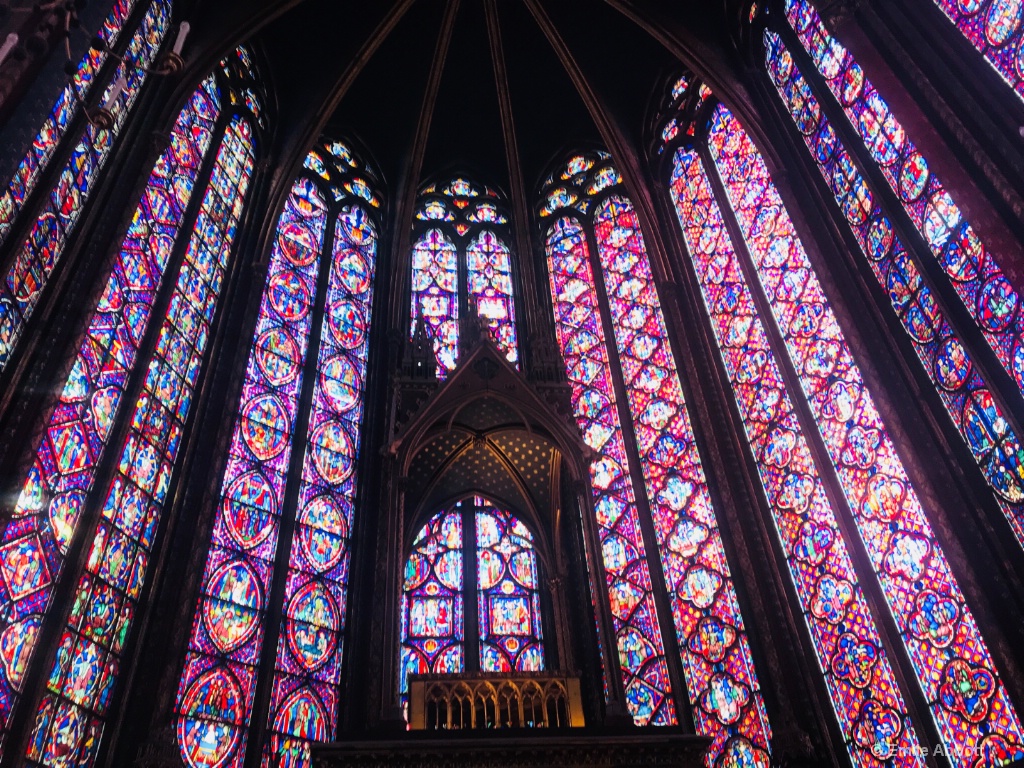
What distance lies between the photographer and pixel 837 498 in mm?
8227

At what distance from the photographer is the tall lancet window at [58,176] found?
6230mm

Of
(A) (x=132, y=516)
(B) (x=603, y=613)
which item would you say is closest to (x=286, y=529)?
(A) (x=132, y=516)

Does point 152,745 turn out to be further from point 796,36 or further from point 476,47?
point 476,47

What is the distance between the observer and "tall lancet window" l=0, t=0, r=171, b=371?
6.23m

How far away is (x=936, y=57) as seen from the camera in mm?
7355

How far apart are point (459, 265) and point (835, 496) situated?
7.15 meters

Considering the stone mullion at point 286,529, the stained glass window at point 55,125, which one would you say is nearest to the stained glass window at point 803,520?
the stone mullion at point 286,529

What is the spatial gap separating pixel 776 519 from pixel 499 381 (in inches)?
131

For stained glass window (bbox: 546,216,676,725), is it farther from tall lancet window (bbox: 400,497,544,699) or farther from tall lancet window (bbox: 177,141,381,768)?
tall lancet window (bbox: 177,141,381,768)

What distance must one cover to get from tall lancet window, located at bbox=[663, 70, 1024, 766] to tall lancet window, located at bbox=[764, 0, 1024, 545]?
30.1 inches

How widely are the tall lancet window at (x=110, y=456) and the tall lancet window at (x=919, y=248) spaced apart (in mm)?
7160

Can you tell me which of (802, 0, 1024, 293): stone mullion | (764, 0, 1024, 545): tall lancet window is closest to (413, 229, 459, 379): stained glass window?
(764, 0, 1024, 545): tall lancet window

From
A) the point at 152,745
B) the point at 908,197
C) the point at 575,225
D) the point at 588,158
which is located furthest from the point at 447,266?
the point at 152,745

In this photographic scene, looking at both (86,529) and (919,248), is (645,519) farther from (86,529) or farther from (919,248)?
(86,529)
